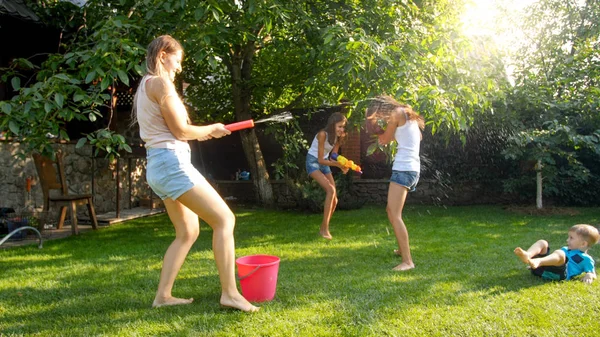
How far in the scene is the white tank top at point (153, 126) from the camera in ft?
9.45

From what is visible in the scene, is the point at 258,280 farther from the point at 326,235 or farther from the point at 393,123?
the point at 326,235

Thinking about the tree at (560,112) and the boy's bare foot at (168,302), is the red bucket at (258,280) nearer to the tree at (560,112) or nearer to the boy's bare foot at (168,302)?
the boy's bare foot at (168,302)

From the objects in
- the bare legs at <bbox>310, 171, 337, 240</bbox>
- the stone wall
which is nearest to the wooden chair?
the stone wall

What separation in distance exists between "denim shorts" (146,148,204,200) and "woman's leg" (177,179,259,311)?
5 centimetres

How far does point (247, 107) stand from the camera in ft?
32.4

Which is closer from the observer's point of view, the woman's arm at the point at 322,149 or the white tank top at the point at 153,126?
the white tank top at the point at 153,126

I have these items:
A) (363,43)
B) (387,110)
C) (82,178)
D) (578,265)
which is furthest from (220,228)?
(82,178)

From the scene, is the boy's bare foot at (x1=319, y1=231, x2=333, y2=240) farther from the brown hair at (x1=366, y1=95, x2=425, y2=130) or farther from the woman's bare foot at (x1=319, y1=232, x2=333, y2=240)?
the brown hair at (x1=366, y1=95, x2=425, y2=130)

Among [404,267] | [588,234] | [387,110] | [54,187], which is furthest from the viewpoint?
[54,187]

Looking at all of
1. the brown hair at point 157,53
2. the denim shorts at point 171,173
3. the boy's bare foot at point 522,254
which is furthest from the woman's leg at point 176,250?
the boy's bare foot at point 522,254

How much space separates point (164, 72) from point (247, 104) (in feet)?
22.9

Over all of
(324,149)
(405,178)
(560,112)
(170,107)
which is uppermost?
(560,112)

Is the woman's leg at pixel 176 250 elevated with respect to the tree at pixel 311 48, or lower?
lower

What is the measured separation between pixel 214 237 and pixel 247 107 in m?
7.17
